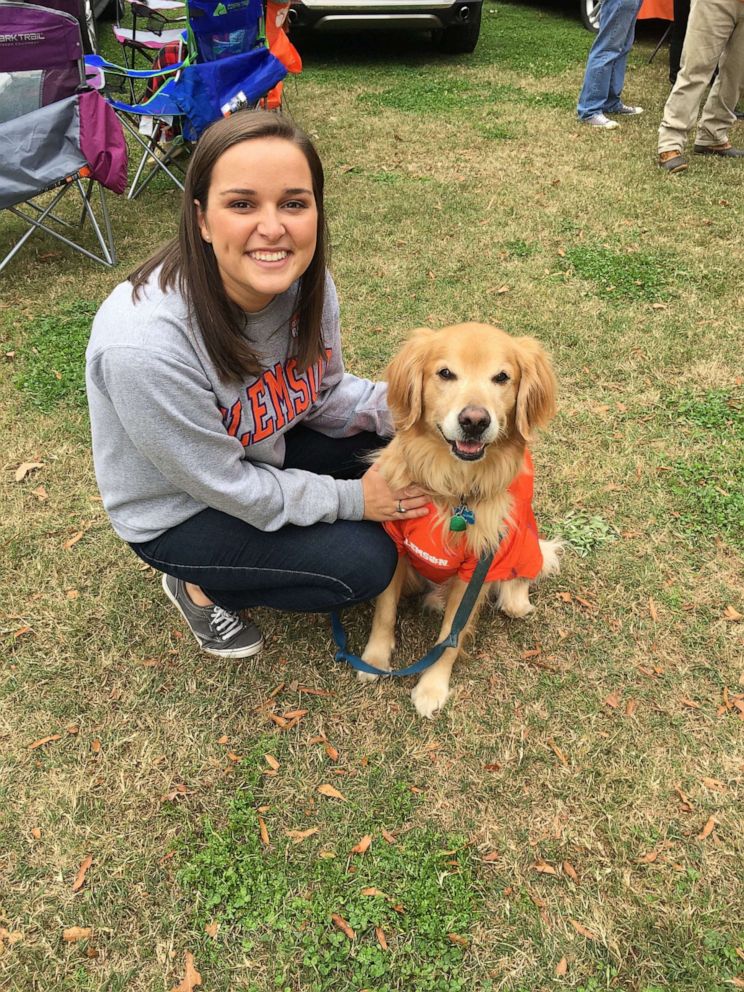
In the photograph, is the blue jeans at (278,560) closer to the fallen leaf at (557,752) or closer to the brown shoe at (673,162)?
the fallen leaf at (557,752)

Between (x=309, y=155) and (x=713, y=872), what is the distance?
2323 millimetres

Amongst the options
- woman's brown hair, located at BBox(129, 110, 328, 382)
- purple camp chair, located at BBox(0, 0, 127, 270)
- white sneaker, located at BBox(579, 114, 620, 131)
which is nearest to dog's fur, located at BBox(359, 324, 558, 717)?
woman's brown hair, located at BBox(129, 110, 328, 382)

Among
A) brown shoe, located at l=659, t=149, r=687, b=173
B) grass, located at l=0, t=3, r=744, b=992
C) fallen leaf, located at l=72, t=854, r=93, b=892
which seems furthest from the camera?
brown shoe, located at l=659, t=149, r=687, b=173

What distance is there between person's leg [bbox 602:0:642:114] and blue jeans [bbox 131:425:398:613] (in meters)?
6.81

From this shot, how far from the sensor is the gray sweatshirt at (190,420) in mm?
1813

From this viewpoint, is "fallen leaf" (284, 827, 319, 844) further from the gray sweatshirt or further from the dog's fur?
the gray sweatshirt

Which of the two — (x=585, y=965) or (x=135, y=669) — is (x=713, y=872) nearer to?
(x=585, y=965)

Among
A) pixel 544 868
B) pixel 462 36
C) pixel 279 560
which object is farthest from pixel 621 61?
pixel 544 868

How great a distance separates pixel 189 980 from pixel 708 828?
154 centimetres

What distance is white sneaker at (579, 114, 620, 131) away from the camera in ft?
22.8

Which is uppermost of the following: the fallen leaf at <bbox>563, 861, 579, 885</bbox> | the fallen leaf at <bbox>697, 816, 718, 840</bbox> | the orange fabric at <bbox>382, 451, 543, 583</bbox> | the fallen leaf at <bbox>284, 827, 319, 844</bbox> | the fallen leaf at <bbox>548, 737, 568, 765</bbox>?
the orange fabric at <bbox>382, 451, 543, 583</bbox>

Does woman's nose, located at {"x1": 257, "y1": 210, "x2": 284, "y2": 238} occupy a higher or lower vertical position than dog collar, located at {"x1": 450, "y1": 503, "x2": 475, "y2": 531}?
higher

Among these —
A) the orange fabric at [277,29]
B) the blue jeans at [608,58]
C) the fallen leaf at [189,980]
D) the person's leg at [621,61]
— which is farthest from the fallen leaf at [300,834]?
the person's leg at [621,61]

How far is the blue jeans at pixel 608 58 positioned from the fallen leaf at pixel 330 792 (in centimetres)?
737
